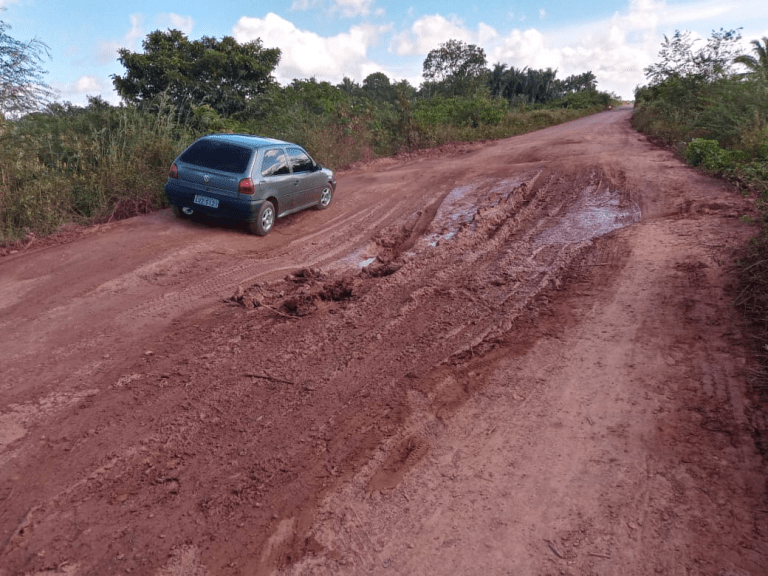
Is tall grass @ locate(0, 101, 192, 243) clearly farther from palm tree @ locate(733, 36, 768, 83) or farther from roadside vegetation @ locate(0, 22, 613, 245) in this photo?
A: palm tree @ locate(733, 36, 768, 83)

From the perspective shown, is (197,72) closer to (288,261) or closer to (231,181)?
(231,181)

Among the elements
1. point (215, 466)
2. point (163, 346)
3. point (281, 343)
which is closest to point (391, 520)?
point (215, 466)

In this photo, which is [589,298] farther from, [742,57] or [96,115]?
[742,57]

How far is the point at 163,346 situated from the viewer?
516 centimetres

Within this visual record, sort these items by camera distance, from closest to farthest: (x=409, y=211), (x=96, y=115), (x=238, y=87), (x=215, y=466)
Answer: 1. (x=215, y=466)
2. (x=409, y=211)
3. (x=96, y=115)
4. (x=238, y=87)

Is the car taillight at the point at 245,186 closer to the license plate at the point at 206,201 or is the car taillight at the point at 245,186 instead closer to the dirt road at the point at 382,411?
the license plate at the point at 206,201

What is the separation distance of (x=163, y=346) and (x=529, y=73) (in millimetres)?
50995

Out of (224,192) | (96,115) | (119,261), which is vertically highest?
(96,115)

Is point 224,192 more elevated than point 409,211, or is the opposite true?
point 224,192

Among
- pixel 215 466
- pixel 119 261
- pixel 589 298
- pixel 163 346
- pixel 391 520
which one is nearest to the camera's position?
pixel 391 520

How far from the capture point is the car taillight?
870 centimetres

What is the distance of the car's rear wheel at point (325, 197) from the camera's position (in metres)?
11.4

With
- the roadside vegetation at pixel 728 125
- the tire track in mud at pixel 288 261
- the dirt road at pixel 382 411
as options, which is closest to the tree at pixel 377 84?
the roadside vegetation at pixel 728 125

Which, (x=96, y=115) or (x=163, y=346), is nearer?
(x=163, y=346)
